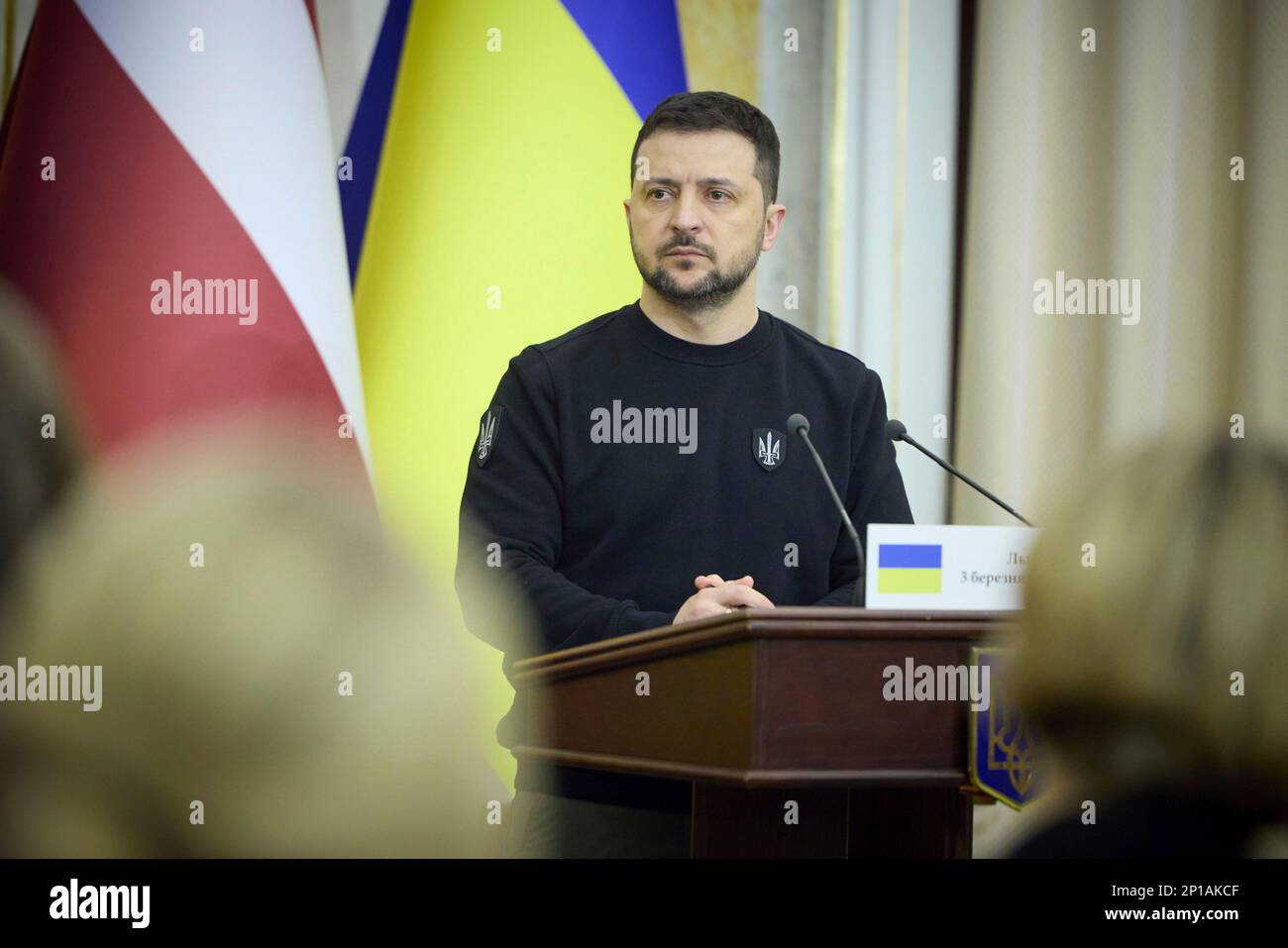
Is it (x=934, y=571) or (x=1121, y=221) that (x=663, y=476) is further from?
(x=1121, y=221)

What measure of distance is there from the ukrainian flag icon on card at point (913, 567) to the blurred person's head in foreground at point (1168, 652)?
0.97 metres

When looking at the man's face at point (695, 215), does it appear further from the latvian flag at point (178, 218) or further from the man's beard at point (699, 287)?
the latvian flag at point (178, 218)

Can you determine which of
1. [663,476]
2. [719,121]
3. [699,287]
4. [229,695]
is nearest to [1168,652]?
[229,695]

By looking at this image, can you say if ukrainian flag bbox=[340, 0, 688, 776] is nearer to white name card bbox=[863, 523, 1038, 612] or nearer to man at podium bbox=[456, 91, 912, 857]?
man at podium bbox=[456, 91, 912, 857]

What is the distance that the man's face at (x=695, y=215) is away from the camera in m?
3.13

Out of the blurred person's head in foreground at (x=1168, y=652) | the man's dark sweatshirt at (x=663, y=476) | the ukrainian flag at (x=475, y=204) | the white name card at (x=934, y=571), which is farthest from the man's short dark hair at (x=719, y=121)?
the blurred person's head in foreground at (x=1168, y=652)

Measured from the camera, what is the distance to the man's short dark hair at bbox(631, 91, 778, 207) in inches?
126

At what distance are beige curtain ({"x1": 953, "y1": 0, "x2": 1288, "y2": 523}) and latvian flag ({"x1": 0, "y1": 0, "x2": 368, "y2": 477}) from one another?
6.38 ft

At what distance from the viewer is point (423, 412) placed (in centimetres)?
397

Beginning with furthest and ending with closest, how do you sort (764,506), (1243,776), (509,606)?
1. (764,506)
2. (509,606)
3. (1243,776)
